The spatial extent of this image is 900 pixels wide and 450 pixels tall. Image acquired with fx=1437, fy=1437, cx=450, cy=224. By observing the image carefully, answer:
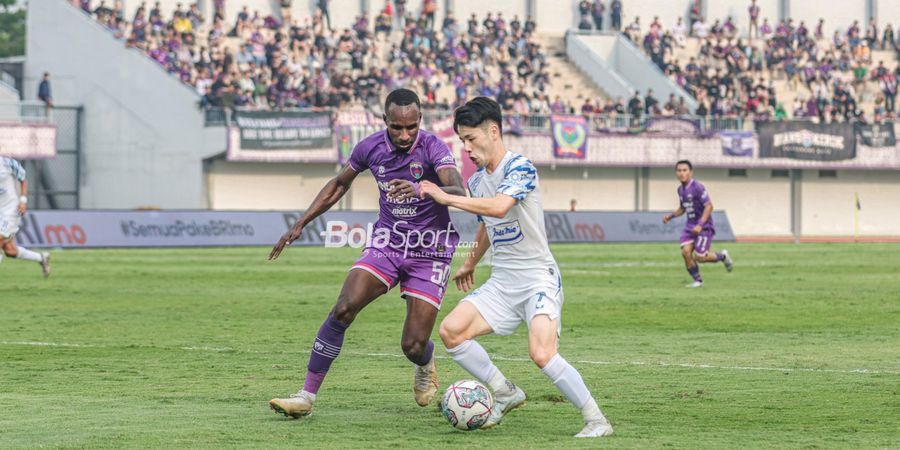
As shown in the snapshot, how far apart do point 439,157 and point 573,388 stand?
205 cm

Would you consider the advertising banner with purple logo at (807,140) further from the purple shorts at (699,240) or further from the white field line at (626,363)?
the white field line at (626,363)

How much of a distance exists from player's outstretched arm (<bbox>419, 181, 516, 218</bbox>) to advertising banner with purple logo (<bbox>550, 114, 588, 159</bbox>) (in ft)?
140

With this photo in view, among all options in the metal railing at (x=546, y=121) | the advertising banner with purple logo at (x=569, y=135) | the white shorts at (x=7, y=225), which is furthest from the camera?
the advertising banner with purple logo at (x=569, y=135)

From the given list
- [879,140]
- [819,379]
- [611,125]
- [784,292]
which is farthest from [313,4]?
[819,379]

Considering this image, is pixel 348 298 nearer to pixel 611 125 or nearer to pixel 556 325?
pixel 556 325

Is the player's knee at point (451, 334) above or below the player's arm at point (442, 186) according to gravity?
below

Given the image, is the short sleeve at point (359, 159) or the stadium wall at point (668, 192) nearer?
the short sleeve at point (359, 159)

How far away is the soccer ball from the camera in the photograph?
30.3ft

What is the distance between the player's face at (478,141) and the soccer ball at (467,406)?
149 cm

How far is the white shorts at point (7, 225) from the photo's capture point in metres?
22.7

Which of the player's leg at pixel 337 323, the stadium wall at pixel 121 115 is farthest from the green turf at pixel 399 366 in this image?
the stadium wall at pixel 121 115

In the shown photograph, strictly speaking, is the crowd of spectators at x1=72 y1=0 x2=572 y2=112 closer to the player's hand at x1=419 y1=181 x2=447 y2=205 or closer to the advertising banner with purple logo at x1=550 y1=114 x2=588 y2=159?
the advertising banner with purple logo at x1=550 y1=114 x2=588 y2=159

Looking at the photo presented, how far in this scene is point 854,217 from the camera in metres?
60.3

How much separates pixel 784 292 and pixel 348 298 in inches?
603
